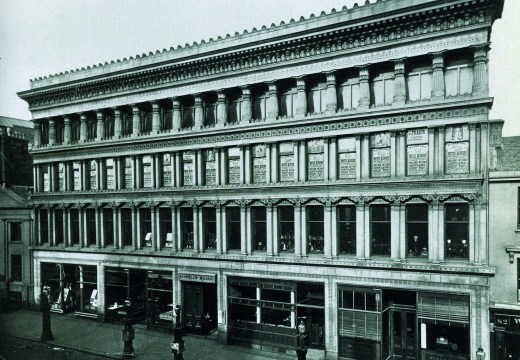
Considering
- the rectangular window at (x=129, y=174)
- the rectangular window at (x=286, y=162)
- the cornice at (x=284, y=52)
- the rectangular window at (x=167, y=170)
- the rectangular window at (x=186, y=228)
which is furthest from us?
the rectangular window at (x=129, y=174)

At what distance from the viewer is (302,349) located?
51.0 feet

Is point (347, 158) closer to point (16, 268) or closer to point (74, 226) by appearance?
point (74, 226)

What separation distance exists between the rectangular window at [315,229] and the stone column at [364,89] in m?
5.10

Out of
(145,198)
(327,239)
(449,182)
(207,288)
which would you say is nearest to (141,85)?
(145,198)

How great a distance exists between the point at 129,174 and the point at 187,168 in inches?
172

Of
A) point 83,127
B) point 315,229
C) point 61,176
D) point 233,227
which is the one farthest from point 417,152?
point 61,176

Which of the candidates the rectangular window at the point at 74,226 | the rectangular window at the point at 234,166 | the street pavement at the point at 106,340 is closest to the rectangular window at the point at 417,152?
the rectangular window at the point at 234,166

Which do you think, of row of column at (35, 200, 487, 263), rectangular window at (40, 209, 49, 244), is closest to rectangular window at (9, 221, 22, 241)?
rectangular window at (40, 209, 49, 244)

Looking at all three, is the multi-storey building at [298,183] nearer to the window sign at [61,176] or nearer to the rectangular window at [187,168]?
the rectangular window at [187,168]

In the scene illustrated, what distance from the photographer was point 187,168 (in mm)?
23594

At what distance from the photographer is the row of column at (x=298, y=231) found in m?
16.6

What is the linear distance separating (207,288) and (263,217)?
540 cm

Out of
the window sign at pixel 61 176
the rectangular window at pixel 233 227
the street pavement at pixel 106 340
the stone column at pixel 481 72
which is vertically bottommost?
the street pavement at pixel 106 340

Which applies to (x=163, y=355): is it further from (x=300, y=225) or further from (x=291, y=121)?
(x=291, y=121)
